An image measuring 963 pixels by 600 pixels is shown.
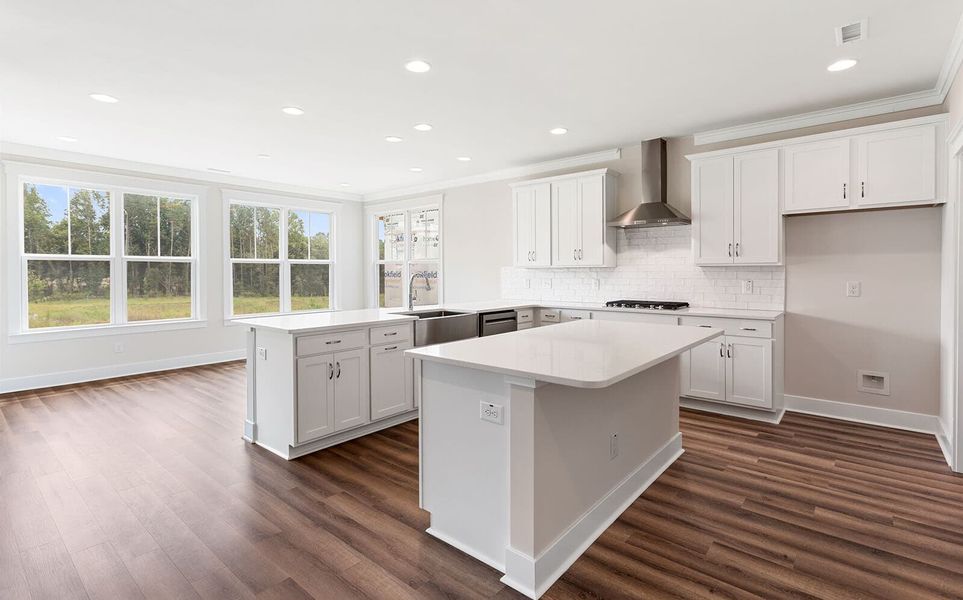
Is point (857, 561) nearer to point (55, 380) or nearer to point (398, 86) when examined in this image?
point (398, 86)

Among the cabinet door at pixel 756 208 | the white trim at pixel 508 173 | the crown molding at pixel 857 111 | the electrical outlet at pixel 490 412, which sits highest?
the white trim at pixel 508 173

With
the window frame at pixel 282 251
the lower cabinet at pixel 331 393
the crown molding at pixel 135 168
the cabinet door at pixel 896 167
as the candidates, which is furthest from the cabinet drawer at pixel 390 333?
the crown molding at pixel 135 168

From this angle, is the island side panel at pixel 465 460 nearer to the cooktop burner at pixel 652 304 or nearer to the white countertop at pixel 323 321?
the white countertop at pixel 323 321

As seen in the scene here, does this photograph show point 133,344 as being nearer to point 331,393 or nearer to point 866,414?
point 331,393

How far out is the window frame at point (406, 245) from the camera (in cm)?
739

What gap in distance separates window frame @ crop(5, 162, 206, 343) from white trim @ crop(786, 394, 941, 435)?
7.15 metres

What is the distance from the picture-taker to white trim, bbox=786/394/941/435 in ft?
12.6

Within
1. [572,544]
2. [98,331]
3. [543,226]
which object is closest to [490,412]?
[572,544]

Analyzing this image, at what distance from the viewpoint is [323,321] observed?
373 cm

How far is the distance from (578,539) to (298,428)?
206cm

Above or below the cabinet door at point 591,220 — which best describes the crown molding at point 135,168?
above

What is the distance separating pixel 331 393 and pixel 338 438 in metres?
0.39

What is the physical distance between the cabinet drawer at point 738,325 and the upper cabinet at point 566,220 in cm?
129

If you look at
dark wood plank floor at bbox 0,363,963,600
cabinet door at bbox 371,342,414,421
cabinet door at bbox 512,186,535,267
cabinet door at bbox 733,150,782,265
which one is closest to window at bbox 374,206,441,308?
cabinet door at bbox 512,186,535,267
